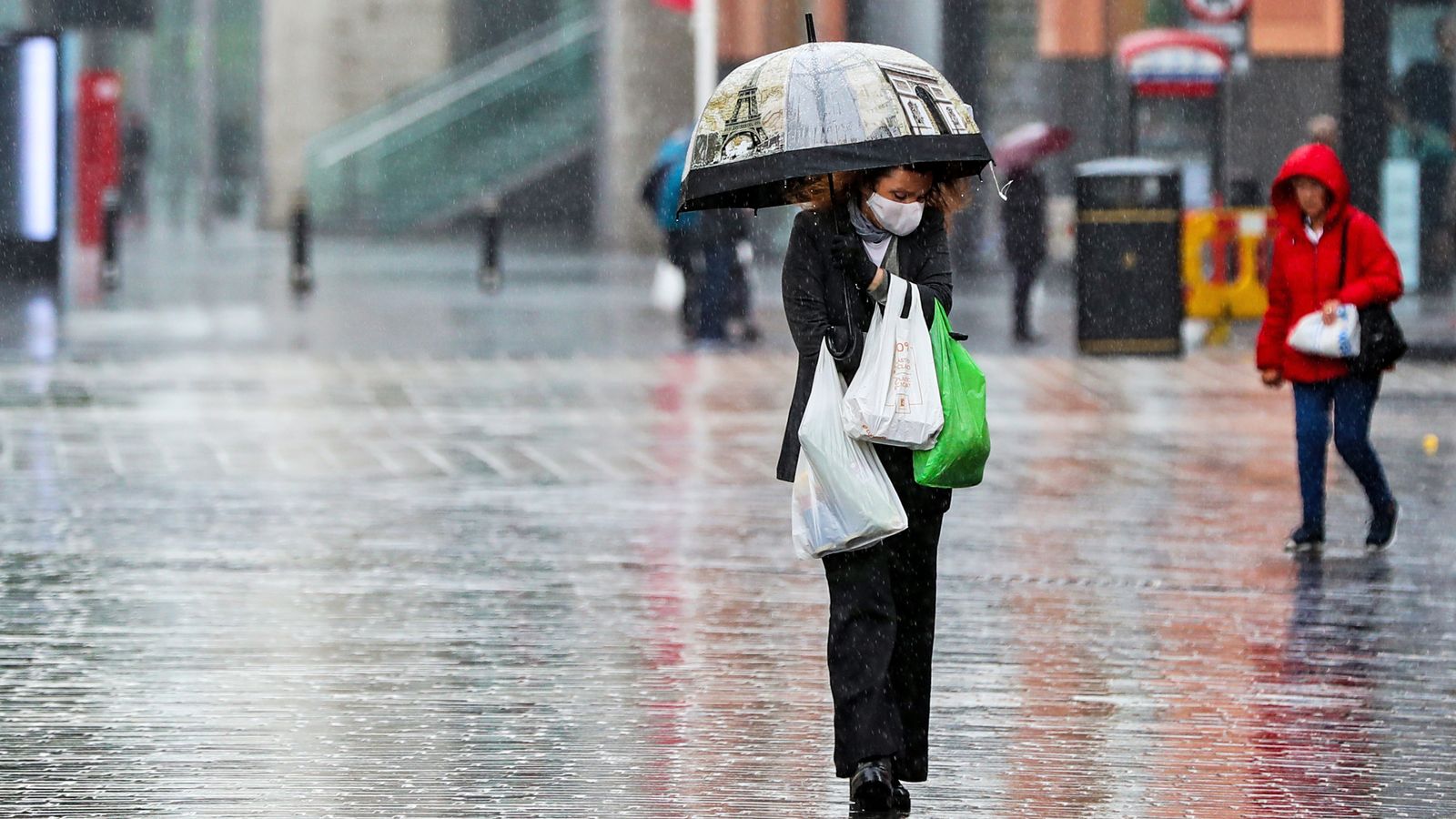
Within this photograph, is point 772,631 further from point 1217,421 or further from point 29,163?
point 29,163

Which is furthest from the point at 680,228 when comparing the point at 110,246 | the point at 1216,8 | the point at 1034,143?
the point at 110,246

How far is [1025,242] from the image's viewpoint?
2016cm

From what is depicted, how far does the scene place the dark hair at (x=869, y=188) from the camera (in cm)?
589

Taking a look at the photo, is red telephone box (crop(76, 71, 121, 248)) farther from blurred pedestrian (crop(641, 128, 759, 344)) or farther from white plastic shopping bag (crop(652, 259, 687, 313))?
blurred pedestrian (crop(641, 128, 759, 344))

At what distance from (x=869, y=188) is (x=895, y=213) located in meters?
0.08

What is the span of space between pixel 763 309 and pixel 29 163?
26.8 feet

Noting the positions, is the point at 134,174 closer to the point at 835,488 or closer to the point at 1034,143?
the point at 1034,143

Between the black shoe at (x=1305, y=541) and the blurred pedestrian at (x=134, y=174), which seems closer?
the black shoe at (x=1305, y=541)

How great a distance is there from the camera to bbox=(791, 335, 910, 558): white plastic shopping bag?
5.79m

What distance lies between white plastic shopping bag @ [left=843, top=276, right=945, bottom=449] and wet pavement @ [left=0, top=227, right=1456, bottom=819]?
0.87 metres

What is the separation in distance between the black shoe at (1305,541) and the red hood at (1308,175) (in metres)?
1.15

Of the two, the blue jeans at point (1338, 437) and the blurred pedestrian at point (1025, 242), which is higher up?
the blurred pedestrian at point (1025, 242)

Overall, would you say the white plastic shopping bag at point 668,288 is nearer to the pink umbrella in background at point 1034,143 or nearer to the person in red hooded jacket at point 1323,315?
the pink umbrella in background at point 1034,143

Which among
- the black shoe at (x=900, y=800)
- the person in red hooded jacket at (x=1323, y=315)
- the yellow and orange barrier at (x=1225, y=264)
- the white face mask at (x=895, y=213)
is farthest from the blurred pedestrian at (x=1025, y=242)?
the black shoe at (x=900, y=800)
